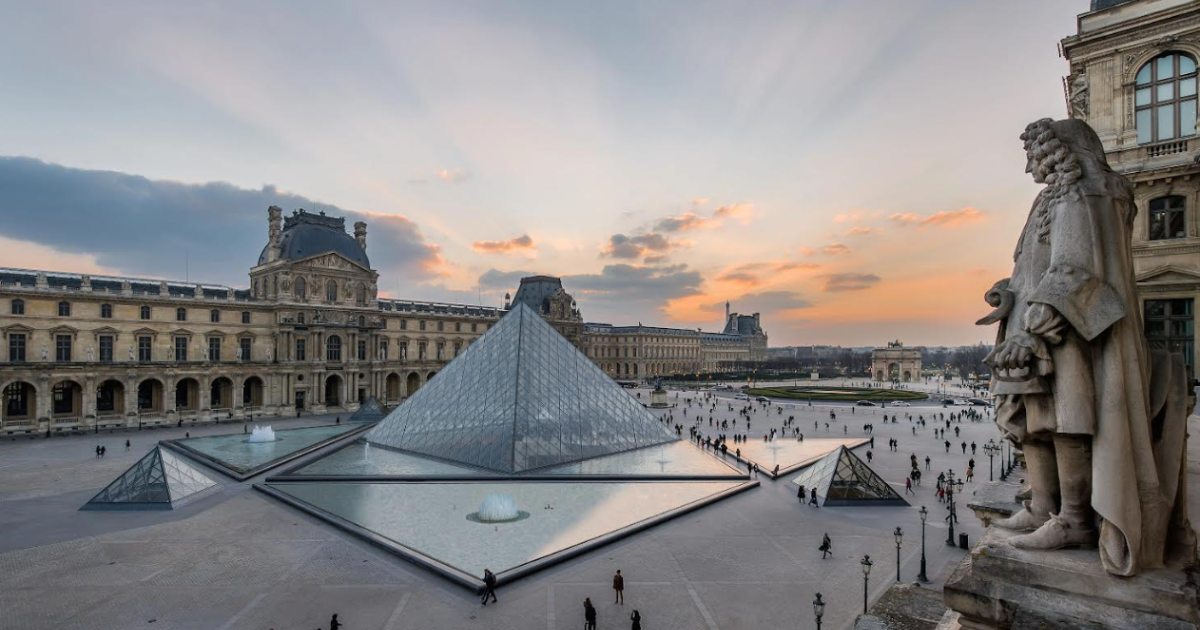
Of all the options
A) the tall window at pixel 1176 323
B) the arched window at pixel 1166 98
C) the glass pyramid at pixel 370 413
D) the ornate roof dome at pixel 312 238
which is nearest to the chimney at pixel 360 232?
the ornate roof dome at pixel 312 238

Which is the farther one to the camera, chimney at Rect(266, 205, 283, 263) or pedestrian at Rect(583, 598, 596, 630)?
chimney at Rect(266, 205, 283, 263)

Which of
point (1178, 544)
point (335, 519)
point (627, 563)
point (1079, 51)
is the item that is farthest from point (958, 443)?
point (1178, 544)

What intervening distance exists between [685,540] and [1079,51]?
1618 cm

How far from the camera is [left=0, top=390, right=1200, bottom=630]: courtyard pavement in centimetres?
1090

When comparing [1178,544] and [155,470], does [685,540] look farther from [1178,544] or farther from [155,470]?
[155,470]

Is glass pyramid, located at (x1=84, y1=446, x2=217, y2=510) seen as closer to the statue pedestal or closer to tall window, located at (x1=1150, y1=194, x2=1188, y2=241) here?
the statue pedestal

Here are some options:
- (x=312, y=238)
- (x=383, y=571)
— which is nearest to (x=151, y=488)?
(x=383, y=571)

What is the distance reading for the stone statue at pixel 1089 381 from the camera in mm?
3010

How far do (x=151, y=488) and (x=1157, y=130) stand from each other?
29.8 meters

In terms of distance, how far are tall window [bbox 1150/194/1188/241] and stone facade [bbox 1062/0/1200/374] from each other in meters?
0.02

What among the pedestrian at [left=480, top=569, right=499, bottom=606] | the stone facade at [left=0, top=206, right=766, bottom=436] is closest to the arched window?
the pedestrian at [left=480, top=569, right=499, bottom=606]

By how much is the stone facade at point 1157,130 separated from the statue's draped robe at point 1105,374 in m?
14.2

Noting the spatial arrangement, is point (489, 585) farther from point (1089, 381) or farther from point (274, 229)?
point (274, 229)

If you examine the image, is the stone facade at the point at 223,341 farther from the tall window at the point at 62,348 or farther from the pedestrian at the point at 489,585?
the pedestrian at the point at 489,585
